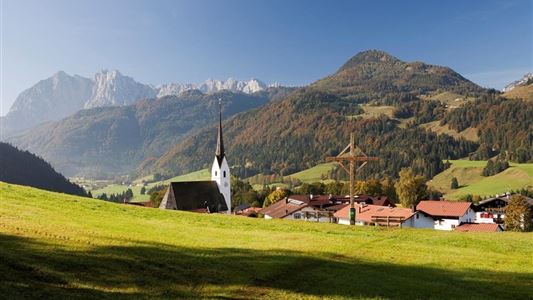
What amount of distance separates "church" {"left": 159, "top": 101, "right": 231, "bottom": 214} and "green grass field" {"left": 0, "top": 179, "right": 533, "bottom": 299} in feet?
165

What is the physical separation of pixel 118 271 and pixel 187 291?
3.63m

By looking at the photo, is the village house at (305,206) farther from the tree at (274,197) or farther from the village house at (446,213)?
the village house at (446,213)

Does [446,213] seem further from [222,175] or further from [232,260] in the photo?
[232,260]

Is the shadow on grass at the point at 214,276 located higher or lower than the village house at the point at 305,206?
higher

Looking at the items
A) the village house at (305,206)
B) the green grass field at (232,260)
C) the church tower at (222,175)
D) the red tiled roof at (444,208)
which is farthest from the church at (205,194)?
the red tiled roof at (444,208)

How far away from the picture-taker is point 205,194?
96.5 m

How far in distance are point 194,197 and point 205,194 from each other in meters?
2.66

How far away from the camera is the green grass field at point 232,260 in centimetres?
1962

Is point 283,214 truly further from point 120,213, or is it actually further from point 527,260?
point 527,260

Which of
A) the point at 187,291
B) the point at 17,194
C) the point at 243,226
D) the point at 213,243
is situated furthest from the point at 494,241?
the point at 17,194

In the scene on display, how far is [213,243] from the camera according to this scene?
31.5 m

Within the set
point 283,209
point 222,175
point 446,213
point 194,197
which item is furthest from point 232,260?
point 446,213

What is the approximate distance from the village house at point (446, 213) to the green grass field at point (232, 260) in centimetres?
9280

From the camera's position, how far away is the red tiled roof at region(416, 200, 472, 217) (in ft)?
430
